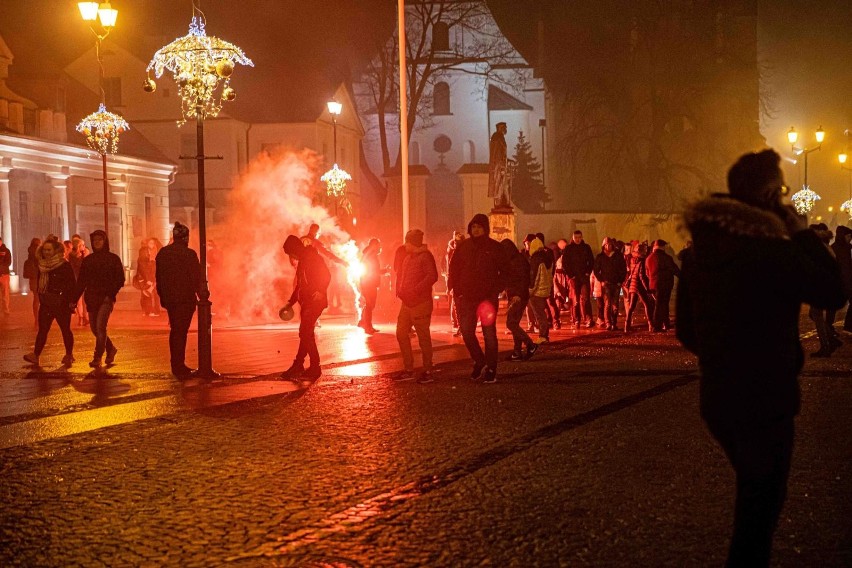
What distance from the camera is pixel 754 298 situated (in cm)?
419

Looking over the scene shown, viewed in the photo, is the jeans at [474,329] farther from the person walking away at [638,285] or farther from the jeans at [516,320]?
the person walking away at [638,285]

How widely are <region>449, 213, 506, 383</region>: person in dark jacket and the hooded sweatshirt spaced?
5.52 metres

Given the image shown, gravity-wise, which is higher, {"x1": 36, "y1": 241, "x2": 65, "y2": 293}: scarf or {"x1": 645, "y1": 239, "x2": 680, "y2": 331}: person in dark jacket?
{"x1": 36, "y1": 241, "x2": 65, "y2": 293}: scarf

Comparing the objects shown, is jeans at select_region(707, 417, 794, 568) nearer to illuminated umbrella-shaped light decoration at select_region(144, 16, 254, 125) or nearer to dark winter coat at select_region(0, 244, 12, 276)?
illuminated umbrella-shaped light decoration at select_region(144, 16, 254, 125)

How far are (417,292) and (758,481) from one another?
8.44 meters

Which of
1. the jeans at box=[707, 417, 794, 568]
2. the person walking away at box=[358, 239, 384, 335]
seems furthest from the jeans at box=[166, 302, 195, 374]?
the jeans at box=[707, 417, 794, 568]

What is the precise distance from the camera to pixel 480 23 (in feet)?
248

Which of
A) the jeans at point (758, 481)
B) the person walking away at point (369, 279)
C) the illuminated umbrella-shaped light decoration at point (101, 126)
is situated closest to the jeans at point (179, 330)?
the person walking away at point (369, 279)

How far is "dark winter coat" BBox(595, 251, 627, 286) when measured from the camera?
2109 cm

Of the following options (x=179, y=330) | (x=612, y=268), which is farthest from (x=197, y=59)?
(x=612, y=268)

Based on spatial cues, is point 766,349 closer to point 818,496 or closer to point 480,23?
point 818,496

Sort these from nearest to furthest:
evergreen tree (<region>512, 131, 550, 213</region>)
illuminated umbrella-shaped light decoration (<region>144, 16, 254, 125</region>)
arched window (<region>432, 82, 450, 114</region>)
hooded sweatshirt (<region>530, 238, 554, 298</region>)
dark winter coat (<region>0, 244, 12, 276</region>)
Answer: illuminated umbrella-shaped light decoration (<region>144, 16, 254, 125</region>)
hooded sweatshirt (<region>530, 238, 554, 298</region>)
dark winter coat (<region>0, 244, 12, 276</region>)
evergreen tree (<region>512, 131, 550, 213</region>)
arched window (<region>432, 82, 450, 114</region>)

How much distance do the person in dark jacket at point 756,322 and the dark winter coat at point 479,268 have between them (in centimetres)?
786

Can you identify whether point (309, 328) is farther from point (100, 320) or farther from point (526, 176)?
point (526, 176)
